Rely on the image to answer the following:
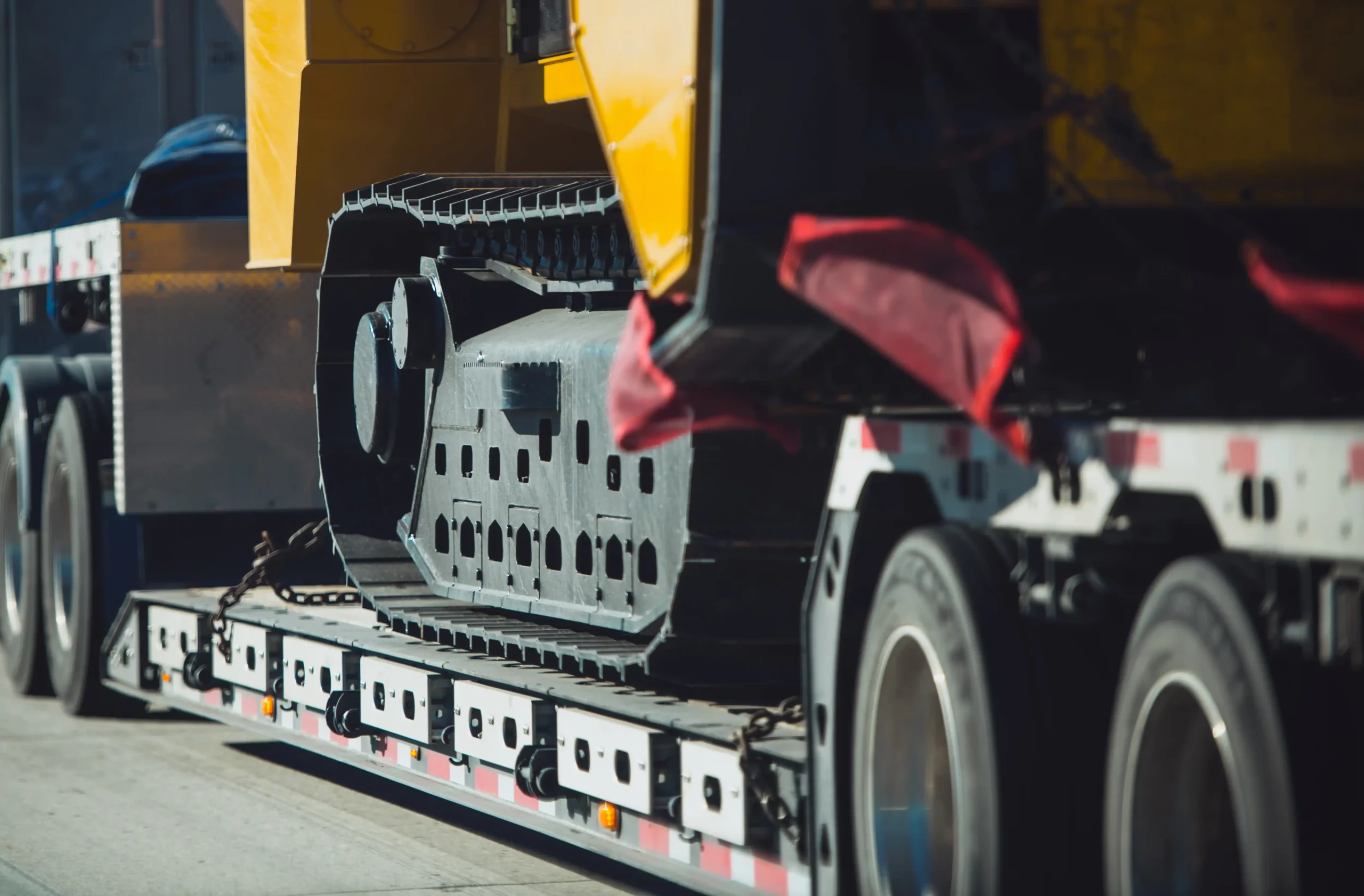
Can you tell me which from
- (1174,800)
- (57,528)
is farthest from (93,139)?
(1174,800)

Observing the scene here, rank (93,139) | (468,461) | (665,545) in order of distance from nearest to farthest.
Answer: (665,545) < (468,461) < (93,139)

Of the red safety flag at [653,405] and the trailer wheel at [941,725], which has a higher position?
the red safety flag at [653,405]

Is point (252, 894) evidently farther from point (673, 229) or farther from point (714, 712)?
point (673, 229)

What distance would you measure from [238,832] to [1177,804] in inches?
172

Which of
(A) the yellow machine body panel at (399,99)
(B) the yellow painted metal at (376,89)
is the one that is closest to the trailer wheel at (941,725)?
(A) the yellow machine body panel at (399,99)

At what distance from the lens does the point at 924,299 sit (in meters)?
3.89

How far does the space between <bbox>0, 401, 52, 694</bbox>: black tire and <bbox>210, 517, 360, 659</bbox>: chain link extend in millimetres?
2030

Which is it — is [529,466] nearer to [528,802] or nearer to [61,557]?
[528,802]

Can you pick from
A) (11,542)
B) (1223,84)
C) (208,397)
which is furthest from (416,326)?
(11,542)

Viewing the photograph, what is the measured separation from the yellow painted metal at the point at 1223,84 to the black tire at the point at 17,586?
7.41 metres

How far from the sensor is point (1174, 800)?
3.61m

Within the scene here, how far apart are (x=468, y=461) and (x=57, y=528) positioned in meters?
3.57

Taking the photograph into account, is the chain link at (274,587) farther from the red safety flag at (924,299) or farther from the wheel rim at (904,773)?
the red safety flag at (924,299)

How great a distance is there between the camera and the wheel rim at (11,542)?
434 inches
